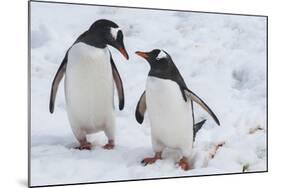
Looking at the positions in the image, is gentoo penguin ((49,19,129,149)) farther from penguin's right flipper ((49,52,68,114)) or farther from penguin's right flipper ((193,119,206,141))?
penguin's right flipper ((193,119,206,141))

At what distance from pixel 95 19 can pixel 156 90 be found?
1.28 ft

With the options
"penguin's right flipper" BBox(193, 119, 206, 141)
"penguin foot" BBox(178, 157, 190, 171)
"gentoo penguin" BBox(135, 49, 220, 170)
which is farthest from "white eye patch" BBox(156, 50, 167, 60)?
"penguin foot" BBox(178, 157, 190, 171)

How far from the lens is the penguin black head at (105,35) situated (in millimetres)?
2178

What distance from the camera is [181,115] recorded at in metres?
A: 2.31

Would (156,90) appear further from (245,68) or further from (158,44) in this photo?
(245,68)

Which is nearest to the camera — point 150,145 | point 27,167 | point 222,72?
point 27,167

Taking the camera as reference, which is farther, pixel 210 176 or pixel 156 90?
pixel 210 176

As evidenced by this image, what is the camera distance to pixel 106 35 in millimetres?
2205

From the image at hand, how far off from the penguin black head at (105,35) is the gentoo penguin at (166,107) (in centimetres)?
10

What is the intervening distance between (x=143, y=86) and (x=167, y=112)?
151 millimetres

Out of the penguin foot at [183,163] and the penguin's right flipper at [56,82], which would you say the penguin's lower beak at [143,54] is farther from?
the penguin foot at [183,163]

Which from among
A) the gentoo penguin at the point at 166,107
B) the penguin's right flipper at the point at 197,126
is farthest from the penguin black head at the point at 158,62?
the penguin's right flipper at the point at 197,126

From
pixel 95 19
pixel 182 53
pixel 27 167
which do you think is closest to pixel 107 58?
pixel 95 19

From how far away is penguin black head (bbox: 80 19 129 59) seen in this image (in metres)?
2.18
